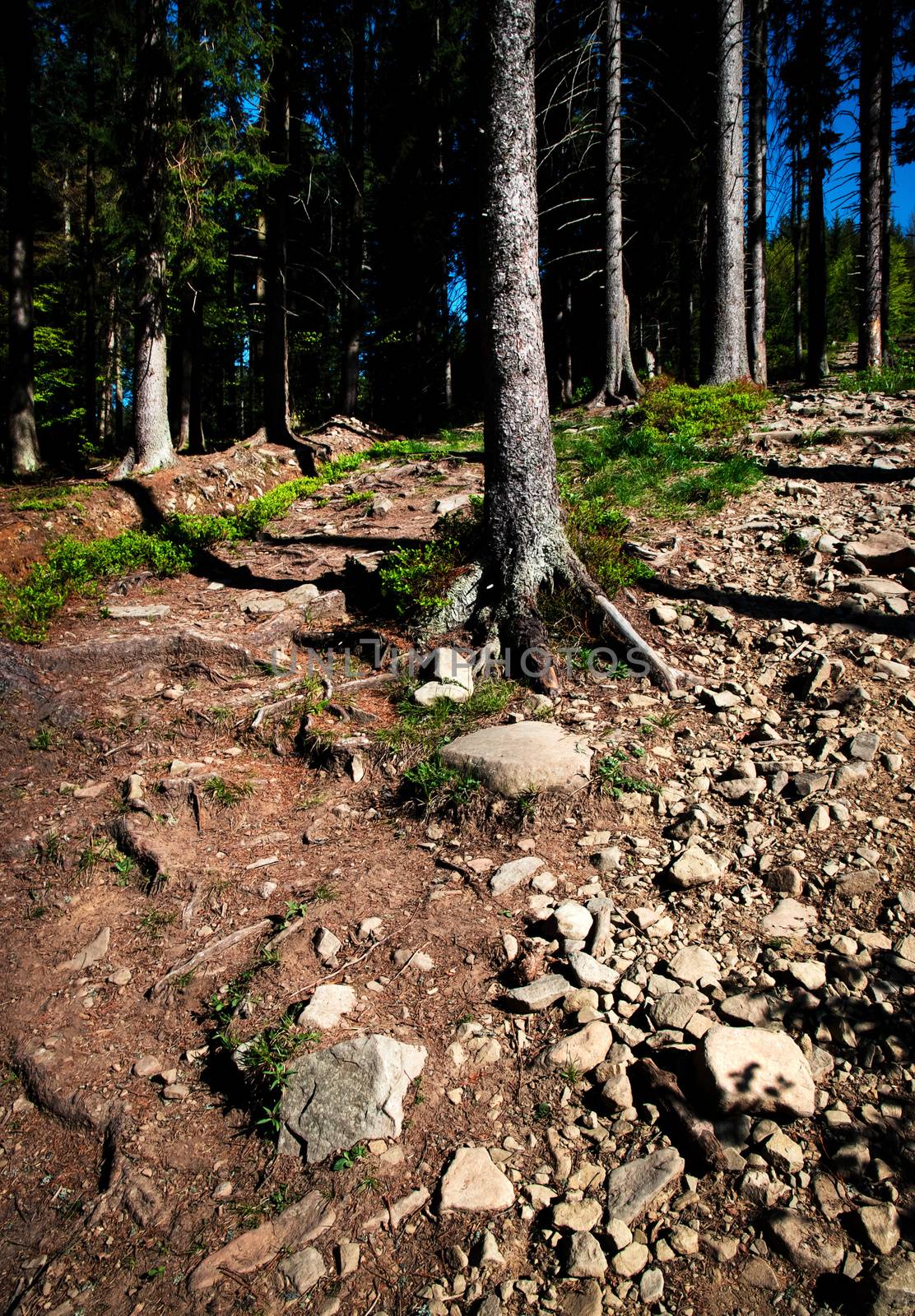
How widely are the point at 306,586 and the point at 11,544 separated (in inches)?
135

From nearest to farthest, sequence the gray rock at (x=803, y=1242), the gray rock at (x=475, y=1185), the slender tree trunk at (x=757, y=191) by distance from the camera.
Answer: the gray rock at (x=803, y=1242), the gray rock at (x=475, y=1185), the slender tree trunk at (x=757, y=191)

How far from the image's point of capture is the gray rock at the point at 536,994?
3213 mm

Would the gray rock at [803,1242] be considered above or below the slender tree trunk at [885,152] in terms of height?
below

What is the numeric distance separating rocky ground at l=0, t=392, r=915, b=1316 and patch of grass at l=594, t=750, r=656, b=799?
3 cm

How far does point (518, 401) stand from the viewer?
5.66 meters

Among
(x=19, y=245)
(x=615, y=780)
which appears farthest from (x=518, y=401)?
(x=19, y=245)

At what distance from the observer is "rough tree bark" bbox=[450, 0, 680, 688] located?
5422 mm

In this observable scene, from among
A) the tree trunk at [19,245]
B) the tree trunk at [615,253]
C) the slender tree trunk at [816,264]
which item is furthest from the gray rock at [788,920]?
the slender tree trunk at [816,264]

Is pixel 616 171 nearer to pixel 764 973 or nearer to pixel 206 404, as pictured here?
pixel 764 973

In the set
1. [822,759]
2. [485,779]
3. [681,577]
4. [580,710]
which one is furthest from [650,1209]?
[681,577]

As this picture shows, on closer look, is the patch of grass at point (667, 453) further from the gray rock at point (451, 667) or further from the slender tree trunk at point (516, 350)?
the gray rock at point (451, 667)

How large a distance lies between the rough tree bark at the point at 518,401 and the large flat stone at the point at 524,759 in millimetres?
798

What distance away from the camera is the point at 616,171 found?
13.9 metres

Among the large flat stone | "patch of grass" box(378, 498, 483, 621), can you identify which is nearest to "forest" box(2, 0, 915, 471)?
"patch of grass" box(378, 498, 483, 621)
